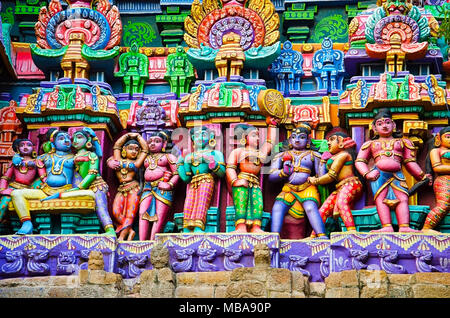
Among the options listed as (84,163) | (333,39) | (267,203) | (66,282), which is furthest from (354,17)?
(66,282)

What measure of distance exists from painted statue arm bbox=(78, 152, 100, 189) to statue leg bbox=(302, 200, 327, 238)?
103 inches

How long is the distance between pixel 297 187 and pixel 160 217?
5.68 feet

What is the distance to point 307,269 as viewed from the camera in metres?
16.3

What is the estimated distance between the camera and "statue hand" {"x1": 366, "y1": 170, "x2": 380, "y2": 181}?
16.7 meters

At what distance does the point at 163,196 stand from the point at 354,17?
3714 mm

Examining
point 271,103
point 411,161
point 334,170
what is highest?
point 271,103

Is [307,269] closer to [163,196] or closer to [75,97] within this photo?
[163,196]

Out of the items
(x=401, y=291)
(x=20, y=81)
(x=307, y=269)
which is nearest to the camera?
(x=401, y=291)

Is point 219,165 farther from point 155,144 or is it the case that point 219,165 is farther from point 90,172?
point 90,172

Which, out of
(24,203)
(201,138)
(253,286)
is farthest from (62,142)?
(253,286)

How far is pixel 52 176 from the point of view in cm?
1717

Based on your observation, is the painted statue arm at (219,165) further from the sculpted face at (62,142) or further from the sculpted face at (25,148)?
the sculpted face at (25,148)

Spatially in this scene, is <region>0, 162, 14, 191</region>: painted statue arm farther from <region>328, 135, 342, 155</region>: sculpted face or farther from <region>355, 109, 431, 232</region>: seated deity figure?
<region>355, 109, 431, 232</region>: seated deity figure

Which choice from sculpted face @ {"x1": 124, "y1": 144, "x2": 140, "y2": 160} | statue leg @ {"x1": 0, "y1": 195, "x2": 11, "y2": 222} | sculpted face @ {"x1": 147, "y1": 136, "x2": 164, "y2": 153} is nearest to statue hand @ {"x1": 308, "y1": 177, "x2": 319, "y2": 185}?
sculpted face @ {"x1": 147, "y1": 136, "x2": 164, "y2": 153}
